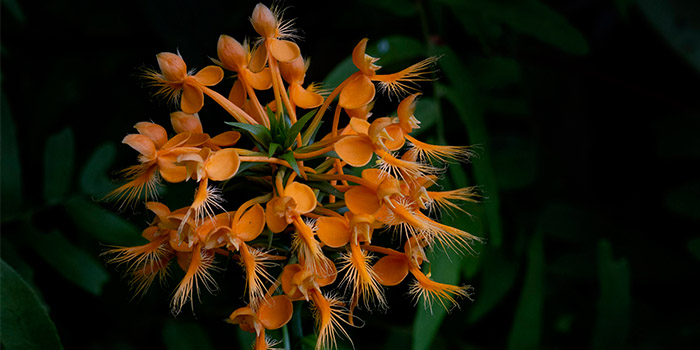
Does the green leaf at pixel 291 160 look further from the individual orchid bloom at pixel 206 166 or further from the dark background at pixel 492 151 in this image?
the dark background at pixel 492 151

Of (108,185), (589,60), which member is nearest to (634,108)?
(589,60)

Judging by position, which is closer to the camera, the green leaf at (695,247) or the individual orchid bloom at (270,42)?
the individual orchid bloom at (270,42)

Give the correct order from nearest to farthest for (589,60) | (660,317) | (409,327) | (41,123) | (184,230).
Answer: (184,230), (409,327), (660,317), (41,123), (589,60)

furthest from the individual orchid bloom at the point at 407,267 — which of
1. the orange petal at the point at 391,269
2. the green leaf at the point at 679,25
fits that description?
the green leaf at the point at 679,25

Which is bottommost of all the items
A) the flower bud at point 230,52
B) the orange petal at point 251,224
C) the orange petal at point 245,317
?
the orange petal at point 245,317

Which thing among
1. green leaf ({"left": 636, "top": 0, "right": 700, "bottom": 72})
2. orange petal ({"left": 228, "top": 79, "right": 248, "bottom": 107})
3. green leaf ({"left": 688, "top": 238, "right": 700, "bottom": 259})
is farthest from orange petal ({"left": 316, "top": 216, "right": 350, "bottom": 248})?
green leaf ({"left": 636, "top": 0, "right": 700, "bottom": 72})

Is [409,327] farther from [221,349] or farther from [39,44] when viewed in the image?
[39,44]

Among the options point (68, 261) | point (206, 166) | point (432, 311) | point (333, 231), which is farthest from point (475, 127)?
point (68, 261)
